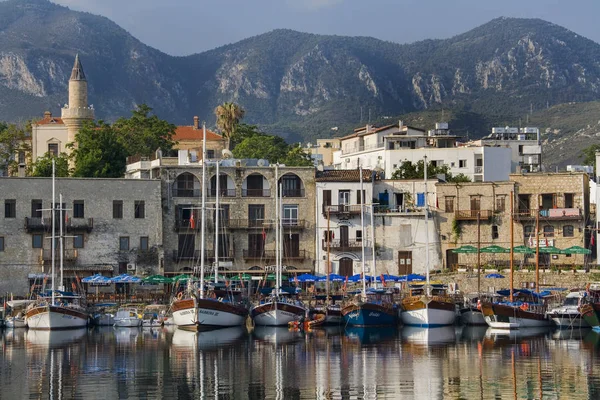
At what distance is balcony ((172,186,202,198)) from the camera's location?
8794 centimetres

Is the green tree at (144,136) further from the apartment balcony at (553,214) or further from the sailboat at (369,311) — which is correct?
the sailboat at (369,311)

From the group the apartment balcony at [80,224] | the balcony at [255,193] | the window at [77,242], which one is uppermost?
the balcony at [255,193]

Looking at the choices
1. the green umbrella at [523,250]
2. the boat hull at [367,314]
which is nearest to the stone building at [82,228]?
the boat hull at [367,314]

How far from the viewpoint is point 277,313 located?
238 feet

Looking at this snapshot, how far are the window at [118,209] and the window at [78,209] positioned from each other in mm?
2196

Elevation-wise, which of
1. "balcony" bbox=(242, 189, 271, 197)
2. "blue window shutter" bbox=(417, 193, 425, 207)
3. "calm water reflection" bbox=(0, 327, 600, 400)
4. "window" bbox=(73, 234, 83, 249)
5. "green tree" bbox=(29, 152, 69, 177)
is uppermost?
"green tree" bbox=(29, 152, 69, 177)

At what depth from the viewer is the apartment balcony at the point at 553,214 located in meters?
87.4

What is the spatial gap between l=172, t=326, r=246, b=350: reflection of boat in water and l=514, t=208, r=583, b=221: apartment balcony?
25271 mm

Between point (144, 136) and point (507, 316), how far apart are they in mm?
47317

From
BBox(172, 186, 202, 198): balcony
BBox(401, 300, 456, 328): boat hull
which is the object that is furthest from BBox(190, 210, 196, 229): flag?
BBox(401, 300, 456, 328): boat hull

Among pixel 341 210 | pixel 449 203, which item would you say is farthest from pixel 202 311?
pixel 449 203

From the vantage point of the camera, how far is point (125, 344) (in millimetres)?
63094

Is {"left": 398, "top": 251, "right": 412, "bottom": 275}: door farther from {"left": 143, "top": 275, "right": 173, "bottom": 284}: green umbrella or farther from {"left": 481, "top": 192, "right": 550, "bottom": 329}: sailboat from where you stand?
{"left": 143, "top": 275, "right": 173, "bottom": 284}: green umbrella

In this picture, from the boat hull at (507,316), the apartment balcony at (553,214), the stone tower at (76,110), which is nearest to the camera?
the boat hull at (507,316)
